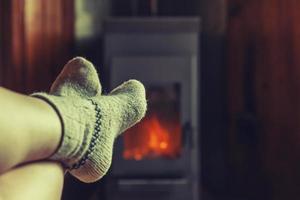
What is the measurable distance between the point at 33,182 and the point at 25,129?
9cm

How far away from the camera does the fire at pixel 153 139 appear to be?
7.79 ft

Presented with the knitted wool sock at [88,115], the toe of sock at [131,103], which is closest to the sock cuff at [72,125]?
the knitted wool sock at [88,115]

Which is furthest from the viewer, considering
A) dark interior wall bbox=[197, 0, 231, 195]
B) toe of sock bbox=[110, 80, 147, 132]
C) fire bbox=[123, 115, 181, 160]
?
dark interior wall bbox=[197, 0, 231, 195]

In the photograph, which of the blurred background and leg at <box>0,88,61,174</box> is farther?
the blurred background

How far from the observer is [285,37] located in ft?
7.76

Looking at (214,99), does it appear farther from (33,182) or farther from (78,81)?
(33,182)

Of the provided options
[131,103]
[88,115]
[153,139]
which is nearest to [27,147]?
[88,115]

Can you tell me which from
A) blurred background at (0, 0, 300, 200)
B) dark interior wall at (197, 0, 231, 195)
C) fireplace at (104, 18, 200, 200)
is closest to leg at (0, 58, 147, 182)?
blurred background at (0, 0, 300, 200)

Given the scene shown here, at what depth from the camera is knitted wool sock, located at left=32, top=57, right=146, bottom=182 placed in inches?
44.0

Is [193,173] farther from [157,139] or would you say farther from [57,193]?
[57,193]

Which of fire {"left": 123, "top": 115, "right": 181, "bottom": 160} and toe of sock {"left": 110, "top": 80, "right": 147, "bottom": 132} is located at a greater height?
toe of sock {"left": 110, "top": 80, "right": 147, "bottom": 132}

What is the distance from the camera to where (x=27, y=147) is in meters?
1.01

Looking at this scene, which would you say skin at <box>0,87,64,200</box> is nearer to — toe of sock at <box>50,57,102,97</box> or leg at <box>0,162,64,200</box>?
leg at <box>0,162,64,200</box>

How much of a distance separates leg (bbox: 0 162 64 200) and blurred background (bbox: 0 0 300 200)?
102 centimetres
